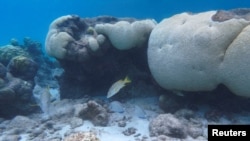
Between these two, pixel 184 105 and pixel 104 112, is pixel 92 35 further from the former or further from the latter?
pixel 184 105

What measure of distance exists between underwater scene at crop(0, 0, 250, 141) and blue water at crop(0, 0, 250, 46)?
25833mm

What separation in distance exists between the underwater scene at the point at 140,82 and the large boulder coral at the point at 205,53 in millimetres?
22

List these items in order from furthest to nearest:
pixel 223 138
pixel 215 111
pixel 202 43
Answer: pixel 215 111
pixel 202 43
pixel 223 138

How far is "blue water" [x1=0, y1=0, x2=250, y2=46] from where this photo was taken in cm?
3341

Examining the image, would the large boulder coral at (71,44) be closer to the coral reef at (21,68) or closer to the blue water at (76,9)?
the coral reef at (21,68)

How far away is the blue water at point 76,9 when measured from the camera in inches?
1315

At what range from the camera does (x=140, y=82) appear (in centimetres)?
870

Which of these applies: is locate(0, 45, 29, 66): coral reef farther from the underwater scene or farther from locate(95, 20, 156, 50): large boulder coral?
locate(95, 20, 156, 50): large boulder coral

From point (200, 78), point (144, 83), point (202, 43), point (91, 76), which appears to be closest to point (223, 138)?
point (200, 78)

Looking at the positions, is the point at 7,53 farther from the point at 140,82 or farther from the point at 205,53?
the point at 205,53

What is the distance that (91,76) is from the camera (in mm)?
8898

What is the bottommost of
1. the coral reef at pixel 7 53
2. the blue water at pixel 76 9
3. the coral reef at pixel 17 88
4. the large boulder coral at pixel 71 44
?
the coral reef at pixel 17 88

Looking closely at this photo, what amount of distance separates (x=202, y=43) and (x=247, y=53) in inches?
39.5

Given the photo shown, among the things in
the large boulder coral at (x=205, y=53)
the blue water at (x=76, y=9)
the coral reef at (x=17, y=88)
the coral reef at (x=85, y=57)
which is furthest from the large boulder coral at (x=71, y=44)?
the blue water at (x=76, y=9)
